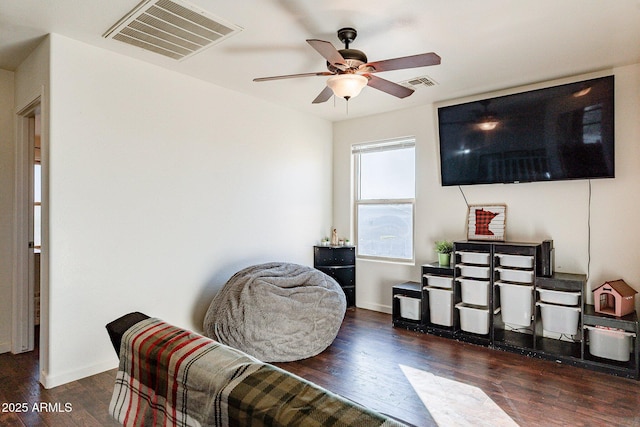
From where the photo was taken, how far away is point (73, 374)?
8.92 ft

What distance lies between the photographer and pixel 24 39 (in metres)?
2.69

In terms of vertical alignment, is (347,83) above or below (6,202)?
above

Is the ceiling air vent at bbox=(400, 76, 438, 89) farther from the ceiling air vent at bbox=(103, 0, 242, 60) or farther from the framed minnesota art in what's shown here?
the ceiling air vent at bbox=(103, 0, 242, 60)

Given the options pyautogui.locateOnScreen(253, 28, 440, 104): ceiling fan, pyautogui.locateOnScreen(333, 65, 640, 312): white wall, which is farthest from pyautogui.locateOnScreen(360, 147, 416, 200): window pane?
pyautogui.locateOnScreen(253, 28, 440, 104): ceiling fan

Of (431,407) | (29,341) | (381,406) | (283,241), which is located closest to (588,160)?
(431,407)

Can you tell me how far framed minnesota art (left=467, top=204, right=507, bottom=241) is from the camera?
150 inches

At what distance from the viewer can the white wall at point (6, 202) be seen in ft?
10.6

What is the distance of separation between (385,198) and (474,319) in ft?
6.01

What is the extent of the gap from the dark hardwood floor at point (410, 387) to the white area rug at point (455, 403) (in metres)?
0.06

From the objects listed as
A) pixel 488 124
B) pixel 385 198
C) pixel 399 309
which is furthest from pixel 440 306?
A: pixel 488 124

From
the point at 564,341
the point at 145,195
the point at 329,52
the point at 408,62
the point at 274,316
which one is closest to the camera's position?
the point at 329,52

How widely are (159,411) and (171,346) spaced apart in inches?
7.7

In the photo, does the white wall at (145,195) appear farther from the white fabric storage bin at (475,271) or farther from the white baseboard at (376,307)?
the white fabric storage bin at (475,271)

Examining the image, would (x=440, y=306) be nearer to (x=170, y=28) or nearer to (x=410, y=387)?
(x=410, y=387)
